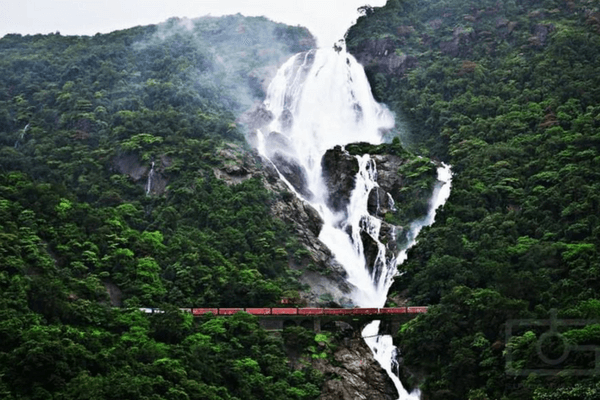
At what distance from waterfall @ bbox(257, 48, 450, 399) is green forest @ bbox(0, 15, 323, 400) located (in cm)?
402

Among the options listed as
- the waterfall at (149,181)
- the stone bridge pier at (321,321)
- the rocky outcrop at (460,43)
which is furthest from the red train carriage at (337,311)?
the rocky outcrop at (460,43)

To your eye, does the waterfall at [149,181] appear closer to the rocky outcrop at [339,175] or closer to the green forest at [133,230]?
the green forest at [133,230]

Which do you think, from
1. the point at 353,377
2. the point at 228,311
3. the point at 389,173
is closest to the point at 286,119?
the point at 389,173

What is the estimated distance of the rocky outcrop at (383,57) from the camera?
4345 inches

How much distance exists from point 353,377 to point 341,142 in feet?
127

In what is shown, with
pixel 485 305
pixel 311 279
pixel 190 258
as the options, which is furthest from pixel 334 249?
pixel 485 305

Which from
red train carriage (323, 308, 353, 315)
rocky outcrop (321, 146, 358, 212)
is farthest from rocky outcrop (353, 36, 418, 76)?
red train carriage (323, 308, 353, 315)

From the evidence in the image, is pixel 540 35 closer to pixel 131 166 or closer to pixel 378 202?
pixel 378 202

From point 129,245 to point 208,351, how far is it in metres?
14.2

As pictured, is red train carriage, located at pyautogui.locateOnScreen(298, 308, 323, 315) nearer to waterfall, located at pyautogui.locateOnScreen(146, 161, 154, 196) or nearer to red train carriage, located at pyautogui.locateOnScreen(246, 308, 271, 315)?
red train carriage, located at pyautogui.locateOnScreen(246, 308, 271, 315)

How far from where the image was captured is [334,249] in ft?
271
